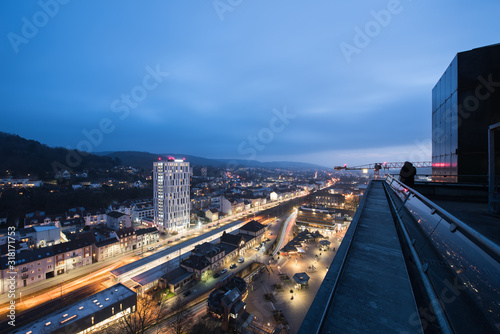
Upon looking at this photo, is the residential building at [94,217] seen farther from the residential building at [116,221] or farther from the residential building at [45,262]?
the residential building at [45,262]

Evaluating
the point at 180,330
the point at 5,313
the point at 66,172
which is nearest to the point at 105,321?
the point at 180,330

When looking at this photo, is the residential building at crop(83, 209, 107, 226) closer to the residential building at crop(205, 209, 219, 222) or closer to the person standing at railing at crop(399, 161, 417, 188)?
the residential building at crop(205, 209, 219, 222)

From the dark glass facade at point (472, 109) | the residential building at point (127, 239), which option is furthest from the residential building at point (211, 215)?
the dark glass facade at point (472, 109)

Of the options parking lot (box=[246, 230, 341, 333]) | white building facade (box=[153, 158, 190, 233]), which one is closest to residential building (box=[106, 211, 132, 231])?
white building facade (box=[153, 158, 190, 233])

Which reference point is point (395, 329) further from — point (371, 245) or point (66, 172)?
point (66, 172)

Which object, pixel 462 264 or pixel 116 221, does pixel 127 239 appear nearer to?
pixel 116 221

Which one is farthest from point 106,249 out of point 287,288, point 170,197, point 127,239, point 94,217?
point 287,288
